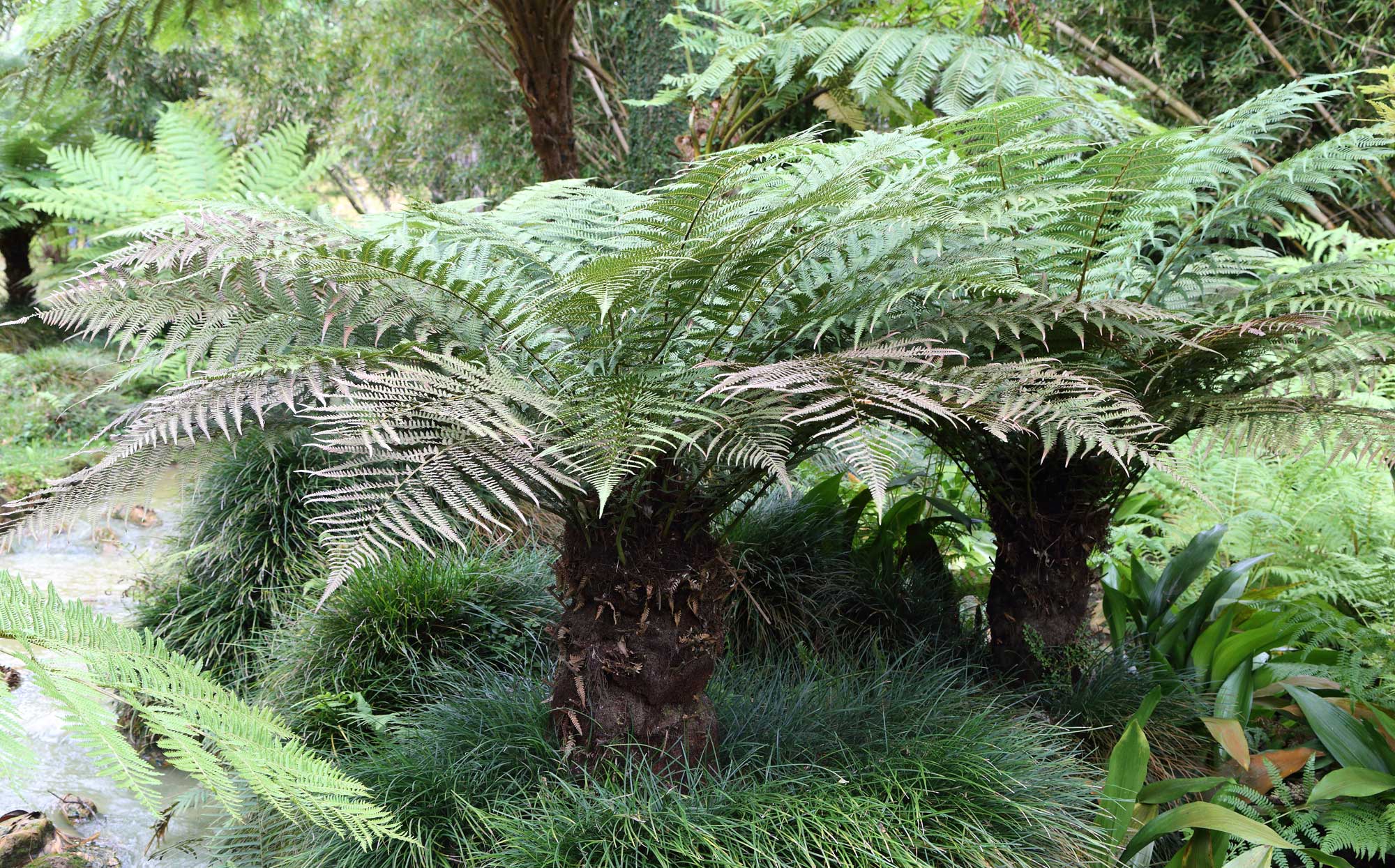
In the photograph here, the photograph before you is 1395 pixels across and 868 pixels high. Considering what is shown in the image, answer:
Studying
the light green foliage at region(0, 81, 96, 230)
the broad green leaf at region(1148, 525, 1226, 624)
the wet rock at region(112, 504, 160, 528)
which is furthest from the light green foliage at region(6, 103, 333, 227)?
the broad green leaf at region(1148, 525, 1226, 624)

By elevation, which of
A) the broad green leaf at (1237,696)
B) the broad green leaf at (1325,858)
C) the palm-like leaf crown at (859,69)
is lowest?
the broad green leaf at (1325,858)

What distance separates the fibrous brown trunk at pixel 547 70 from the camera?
3.29m

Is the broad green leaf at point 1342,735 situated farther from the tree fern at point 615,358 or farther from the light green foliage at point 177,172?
the light green foliage at point 177,172

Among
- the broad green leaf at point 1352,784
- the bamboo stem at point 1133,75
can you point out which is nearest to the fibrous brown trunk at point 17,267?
the bamboo stem at point 1133,75

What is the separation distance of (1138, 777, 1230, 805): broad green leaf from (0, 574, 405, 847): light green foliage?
1382 mm

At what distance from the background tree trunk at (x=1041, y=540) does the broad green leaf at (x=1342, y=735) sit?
48 cm

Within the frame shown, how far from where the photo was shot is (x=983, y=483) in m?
2.04

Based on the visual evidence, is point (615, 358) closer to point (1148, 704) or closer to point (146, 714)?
point (146, 714)

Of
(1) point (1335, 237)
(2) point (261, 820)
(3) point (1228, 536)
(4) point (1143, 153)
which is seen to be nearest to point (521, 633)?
(2) point (261, 820)

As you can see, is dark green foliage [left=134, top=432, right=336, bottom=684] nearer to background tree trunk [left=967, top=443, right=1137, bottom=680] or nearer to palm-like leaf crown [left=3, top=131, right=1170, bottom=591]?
palm-like leaf crown [left=3, top=131, right=1170, bottom=591]

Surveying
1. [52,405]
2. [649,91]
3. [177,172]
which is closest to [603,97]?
[649,91]

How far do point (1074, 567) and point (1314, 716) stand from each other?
0.58 m

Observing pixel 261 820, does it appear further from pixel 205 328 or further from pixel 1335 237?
pixel 1335 237

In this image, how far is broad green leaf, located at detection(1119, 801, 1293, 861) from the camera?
1550 millimetres
